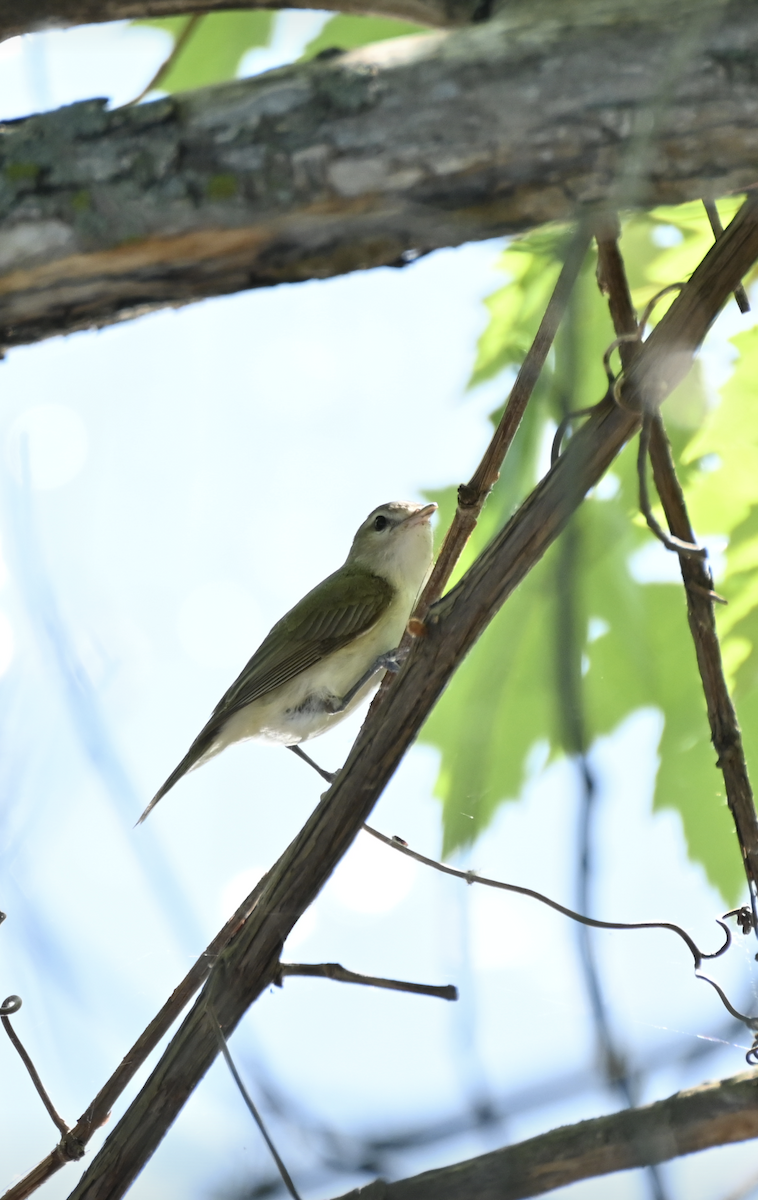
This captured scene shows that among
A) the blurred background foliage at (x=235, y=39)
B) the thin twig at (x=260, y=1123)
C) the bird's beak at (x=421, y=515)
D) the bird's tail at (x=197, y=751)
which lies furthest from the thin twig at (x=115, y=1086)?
the blurred background foliage at (x=235, y=39)

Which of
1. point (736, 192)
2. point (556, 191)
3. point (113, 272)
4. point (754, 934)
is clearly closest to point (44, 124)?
point (113, 272)

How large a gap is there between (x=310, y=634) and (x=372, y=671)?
45cm

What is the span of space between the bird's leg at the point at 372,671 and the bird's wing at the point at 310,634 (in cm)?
13

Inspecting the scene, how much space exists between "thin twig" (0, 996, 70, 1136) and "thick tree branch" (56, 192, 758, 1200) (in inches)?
7.4

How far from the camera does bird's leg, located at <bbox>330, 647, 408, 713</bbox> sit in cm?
206

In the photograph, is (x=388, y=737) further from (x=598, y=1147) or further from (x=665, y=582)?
(x=665, y=582)

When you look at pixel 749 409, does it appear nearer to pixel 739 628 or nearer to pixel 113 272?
pixel 739 628

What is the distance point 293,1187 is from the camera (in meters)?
0.78

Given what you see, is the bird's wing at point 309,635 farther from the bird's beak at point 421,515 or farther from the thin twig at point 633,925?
A: the thin twig at point 633,925

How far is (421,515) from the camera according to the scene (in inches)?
96.3

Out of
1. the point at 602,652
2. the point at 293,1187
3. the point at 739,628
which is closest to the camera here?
the point at 293,1187

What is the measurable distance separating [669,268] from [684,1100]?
1234 mm

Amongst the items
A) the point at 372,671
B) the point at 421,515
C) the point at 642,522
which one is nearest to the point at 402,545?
the point at 421,515

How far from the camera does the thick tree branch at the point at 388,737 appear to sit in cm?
102
